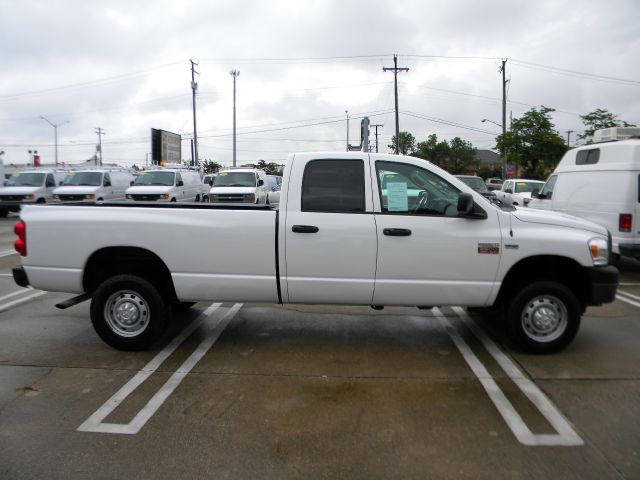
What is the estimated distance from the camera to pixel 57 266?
4.90 meters

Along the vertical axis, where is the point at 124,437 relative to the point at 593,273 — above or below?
below

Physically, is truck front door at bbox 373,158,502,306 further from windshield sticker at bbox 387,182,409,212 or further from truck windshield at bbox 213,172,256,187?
truck windshield at bbox 213,172,256,187

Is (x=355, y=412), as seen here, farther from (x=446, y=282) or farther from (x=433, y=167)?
(x=433, y=167)

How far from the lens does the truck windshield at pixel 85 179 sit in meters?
19.9

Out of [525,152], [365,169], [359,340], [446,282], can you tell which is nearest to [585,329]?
[446,282]

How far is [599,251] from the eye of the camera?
4.73 meters

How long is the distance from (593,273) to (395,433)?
2.59 m

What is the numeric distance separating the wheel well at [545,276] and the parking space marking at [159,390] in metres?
3.07

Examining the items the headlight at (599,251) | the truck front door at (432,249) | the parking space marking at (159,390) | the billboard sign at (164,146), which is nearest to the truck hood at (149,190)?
the parking space marking at (159,390)

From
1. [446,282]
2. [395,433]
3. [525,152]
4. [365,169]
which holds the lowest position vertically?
[395,433]

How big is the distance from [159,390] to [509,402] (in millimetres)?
2810

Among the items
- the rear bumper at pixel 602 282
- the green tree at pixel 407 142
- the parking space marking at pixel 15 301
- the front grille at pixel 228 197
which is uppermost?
the green tree at pixel 407 142

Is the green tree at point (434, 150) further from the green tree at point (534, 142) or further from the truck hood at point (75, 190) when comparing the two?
the truck hood at point (75, 190)

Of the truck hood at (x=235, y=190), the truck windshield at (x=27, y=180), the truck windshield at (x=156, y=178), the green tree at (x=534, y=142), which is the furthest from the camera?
the green tree at (x=534, y=142)
